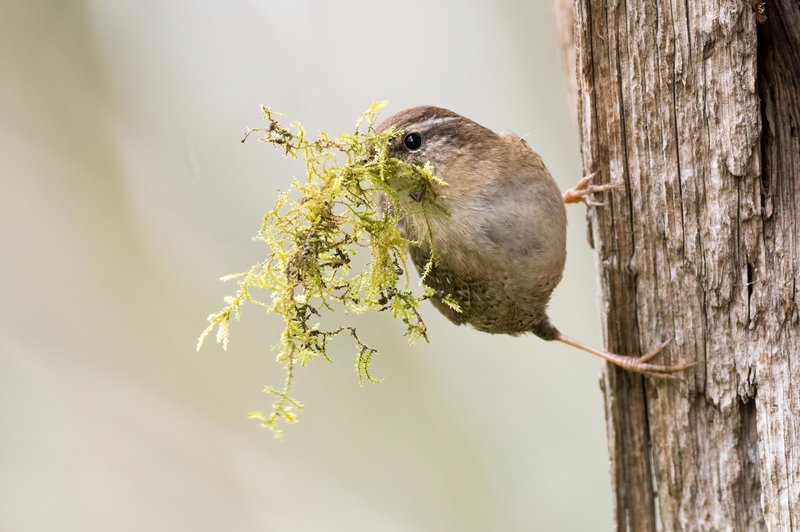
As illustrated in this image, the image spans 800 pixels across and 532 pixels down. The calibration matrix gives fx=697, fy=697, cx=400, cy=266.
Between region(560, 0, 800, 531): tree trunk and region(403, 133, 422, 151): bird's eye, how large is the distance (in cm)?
71

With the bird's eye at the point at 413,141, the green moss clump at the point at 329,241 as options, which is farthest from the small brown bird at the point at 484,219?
the green moss clump at the point at 329,241

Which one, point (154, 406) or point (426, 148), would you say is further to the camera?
point (154, 406)

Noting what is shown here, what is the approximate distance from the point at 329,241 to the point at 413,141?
50 centimetres

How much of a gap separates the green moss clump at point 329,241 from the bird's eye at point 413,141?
0.30ft

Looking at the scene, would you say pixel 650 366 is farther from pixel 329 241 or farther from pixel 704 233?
pixel 329 241

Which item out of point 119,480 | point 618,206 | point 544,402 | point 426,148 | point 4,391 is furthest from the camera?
point 544,402

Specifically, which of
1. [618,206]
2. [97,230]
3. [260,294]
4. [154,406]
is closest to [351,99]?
[260,294]

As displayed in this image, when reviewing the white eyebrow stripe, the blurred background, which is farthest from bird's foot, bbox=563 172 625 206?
the blurred background

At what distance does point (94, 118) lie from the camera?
5660 millimetres

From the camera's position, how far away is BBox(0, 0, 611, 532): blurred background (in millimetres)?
5480

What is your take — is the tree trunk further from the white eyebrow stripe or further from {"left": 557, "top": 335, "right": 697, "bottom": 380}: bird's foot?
the white eyebrow stripe

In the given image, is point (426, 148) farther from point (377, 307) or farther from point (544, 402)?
point (544, 402)

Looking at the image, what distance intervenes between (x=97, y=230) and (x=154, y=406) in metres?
1.52

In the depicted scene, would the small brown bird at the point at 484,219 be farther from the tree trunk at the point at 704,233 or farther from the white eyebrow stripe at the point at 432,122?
the tree trunk at the point at 704,233
